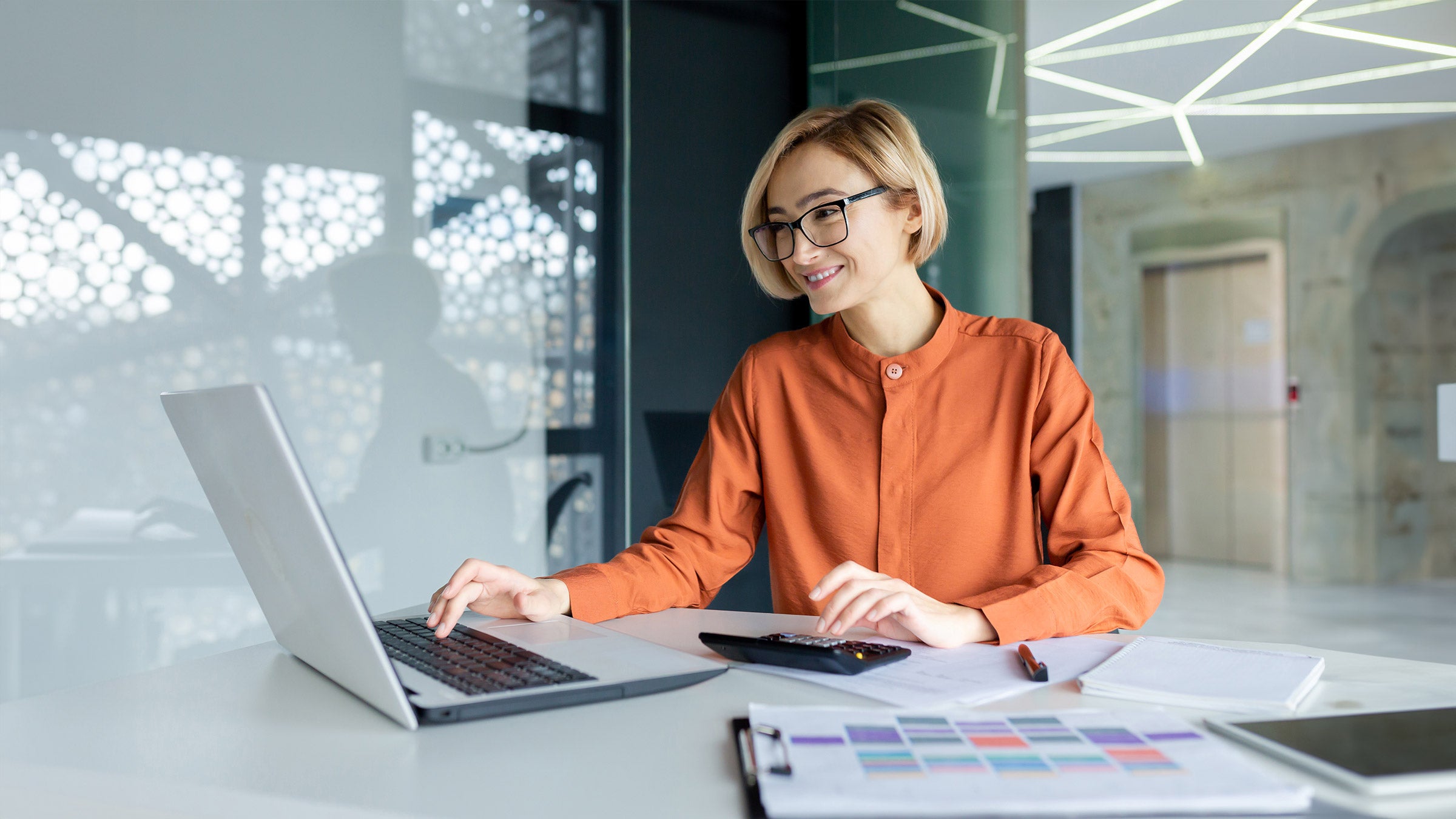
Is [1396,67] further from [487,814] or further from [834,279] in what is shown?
[487,814]

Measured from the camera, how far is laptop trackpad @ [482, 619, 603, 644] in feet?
3.66

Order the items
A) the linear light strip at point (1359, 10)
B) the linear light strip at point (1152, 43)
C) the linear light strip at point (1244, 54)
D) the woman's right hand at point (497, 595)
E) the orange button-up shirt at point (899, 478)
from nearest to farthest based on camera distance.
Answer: the woman's right hand at point (497, 595)
the orange button-up shirt at point (899, 478)
the linear light strip at point (1359, 10)
the linear light strip at point (1244, 54)
the linear light strip at point (1152, 43)

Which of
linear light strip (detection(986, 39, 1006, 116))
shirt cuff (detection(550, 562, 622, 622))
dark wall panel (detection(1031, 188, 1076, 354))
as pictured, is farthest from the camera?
dark wall panel (detection(1031, 188, 1076, 354))

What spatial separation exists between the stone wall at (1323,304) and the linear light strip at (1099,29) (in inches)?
48.3

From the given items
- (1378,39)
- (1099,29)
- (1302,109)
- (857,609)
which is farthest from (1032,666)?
(1302,109)

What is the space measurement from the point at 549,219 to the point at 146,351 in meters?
1.30

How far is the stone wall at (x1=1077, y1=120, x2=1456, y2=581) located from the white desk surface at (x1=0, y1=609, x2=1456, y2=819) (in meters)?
3.68

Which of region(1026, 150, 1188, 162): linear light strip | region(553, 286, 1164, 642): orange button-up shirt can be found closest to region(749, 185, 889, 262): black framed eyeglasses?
region(553, 286, 1164, 642): orange button-up shirt

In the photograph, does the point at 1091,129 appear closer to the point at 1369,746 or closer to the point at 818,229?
the point at 818,229

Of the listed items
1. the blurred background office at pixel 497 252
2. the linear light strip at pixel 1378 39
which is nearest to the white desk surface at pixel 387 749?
the blurred background office at pixel 497 252

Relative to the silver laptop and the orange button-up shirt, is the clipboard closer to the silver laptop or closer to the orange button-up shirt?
the silver laptop

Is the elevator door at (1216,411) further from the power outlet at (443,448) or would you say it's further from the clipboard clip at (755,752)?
the clipboard clip at (755,752)

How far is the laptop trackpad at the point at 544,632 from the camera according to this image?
3.66 feet

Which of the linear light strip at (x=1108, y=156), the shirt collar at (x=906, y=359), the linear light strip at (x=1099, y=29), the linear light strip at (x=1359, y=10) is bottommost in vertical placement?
the shirt collar at (x=906, y=359)
